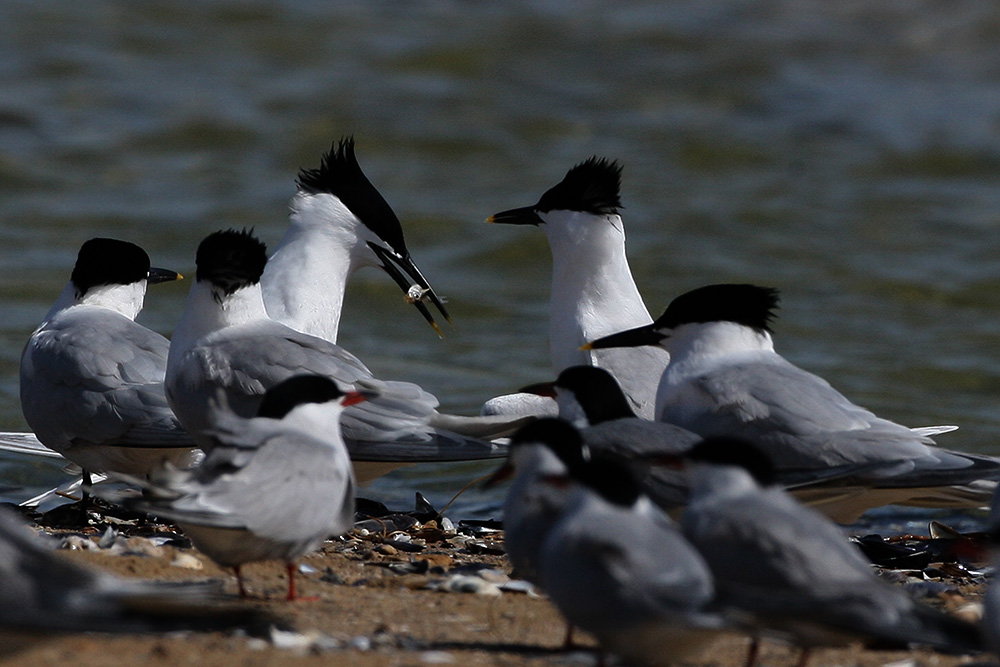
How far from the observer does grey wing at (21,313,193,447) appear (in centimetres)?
505

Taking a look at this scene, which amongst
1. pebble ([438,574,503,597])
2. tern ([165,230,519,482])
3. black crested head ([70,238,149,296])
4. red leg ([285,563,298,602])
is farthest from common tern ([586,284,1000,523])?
black crested head ([70,238,149,296])

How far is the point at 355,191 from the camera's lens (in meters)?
6.04

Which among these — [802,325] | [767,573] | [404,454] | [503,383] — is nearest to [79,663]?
[767,573]

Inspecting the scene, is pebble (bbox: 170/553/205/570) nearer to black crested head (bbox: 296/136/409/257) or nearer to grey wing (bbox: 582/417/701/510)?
grey wing (bbox: 582/417/701/510)

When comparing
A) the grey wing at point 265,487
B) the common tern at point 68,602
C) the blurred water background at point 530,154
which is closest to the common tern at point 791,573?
the grey wing at point 265,487

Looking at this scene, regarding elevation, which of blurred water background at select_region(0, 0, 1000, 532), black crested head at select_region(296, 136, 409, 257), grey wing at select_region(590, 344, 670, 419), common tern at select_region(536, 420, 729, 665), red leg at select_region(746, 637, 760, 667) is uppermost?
blurred water background at select_region(0, 0, 1000, 532)

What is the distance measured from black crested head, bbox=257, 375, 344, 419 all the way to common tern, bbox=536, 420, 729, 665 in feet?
3.01

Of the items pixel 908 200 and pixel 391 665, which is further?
pixel 908 200

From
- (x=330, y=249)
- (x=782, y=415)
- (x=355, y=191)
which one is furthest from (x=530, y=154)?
(x=782, y=415)

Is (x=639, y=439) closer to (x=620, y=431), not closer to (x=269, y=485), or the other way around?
(x=620, y=431)

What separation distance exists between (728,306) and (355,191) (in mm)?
2047

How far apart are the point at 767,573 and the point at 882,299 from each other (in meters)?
7.77

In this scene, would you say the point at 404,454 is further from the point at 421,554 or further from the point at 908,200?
the point at 908,200

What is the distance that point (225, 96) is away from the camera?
46.5 ft
